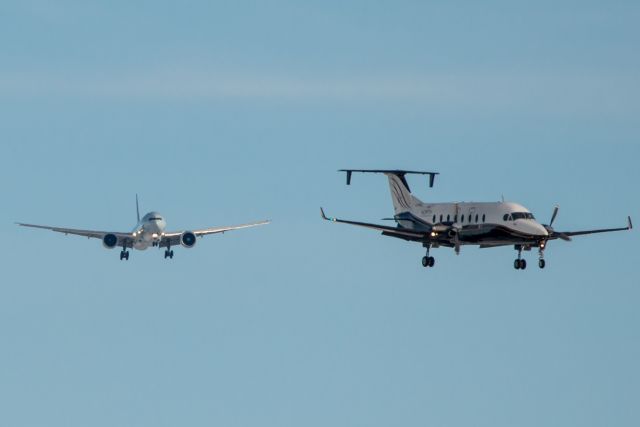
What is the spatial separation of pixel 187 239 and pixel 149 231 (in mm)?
3869

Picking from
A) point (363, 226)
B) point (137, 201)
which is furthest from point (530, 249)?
point (137, 201)

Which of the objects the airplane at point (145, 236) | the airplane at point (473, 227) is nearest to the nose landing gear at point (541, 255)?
the airplane at point (473, 227)

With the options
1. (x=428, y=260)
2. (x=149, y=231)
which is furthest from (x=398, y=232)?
(x=149, y=231)

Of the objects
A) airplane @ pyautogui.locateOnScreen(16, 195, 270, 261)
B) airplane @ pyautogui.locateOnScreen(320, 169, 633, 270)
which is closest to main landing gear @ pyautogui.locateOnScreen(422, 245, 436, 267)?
airplane @ pyautogui.locateOnScreen(320, 169, 633, 270)

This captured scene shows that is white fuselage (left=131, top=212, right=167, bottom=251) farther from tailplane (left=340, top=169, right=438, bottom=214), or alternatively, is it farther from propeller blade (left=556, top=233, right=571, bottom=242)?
propeller blade (left=556, top=233, right=571, bottom=242)

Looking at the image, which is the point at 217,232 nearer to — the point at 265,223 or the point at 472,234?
the point at 265,223

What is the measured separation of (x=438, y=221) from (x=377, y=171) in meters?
8.56

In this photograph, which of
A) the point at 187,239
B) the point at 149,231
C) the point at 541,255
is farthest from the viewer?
the point at 187,239

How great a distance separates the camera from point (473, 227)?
361 feet

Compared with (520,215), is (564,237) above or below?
below

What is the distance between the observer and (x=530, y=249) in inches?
4336

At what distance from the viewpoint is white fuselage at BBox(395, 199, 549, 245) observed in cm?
10806

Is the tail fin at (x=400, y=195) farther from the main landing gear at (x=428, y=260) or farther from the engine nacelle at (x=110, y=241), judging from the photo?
the engine nacelle at (x=110, y=241)

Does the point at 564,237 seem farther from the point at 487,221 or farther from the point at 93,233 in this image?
the point at 93,233
